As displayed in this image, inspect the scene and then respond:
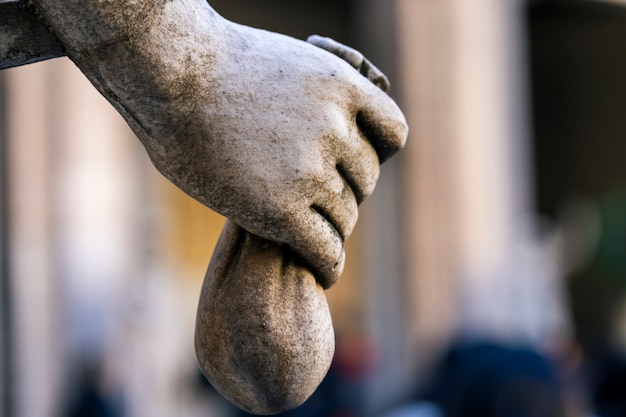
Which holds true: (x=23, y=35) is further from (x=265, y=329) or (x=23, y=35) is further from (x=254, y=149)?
(x=265, y=329)

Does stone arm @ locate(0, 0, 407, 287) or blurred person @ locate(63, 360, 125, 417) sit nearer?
stone arm @ locate(0, 0, 407, 287)

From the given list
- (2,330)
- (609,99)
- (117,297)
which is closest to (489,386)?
(2,330)

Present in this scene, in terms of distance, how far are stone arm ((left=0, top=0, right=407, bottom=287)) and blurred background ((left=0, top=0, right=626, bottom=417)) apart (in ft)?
6.42

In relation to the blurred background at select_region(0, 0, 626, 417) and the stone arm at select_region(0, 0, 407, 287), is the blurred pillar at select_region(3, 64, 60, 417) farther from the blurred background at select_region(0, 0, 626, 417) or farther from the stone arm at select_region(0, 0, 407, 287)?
the stone arm at select_region(0, 0, 407, 287)

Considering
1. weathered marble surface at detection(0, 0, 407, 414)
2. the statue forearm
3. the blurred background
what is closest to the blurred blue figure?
the blurred background

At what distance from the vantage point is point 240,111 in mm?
844

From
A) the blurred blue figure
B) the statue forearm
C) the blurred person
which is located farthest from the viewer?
the blurred person

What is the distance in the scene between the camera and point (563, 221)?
1079 centimetres

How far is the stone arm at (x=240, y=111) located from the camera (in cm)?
81

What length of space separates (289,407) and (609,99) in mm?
9995

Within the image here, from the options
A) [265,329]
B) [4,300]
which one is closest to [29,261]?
[4,300]

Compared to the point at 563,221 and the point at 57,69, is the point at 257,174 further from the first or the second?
the point at 563,221

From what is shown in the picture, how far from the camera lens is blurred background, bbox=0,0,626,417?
419 cm

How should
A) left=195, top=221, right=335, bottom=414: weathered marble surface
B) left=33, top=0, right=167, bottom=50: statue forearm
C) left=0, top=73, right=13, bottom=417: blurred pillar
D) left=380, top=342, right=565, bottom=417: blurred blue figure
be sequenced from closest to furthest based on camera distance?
left=33, top=0, right=167, bottom=50: statue forearm → left=195, top=221, right=335, bottom=414: weathered marble surface → left=380, top=342, right=565, bottom=417: blurred blue figure → left=0, top=73, right=13, bottom=417: blurred pillar
